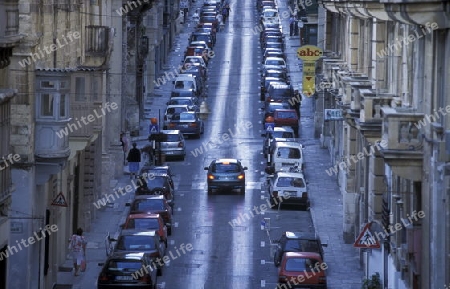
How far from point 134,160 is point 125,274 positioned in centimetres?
2264

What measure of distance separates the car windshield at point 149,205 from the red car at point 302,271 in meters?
Answer: 10.4

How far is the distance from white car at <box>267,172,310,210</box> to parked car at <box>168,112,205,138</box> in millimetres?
16732

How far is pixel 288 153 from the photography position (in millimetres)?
67188

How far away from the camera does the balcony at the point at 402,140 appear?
34.5 metres

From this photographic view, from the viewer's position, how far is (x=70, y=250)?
5066 cm

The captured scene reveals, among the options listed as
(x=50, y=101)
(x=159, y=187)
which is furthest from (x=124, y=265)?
(x=159, y=187)

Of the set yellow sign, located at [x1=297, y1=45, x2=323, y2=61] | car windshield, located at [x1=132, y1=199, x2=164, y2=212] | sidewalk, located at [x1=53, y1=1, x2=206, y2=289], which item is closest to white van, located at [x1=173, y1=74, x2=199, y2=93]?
sidewalk, located at [x1=53, y1=1, x2=206, y2=289]

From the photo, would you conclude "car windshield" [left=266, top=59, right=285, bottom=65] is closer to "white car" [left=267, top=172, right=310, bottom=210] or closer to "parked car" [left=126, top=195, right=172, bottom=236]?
"white car" [left=267, top=172, right=310, bottom=210]

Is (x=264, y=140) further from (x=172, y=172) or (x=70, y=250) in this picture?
(x=70, y=250)

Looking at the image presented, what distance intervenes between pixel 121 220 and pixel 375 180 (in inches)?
561

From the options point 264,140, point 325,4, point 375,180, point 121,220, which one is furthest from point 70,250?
point 264,140

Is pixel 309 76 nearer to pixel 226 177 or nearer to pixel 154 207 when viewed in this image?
pixel 226 177

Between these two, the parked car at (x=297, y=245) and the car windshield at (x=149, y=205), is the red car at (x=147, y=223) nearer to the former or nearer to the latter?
the car windshield at (x=149, y=205)

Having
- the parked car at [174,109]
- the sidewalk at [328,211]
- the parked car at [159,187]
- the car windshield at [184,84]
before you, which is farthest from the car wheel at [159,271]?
the car windshield at [184,84]
